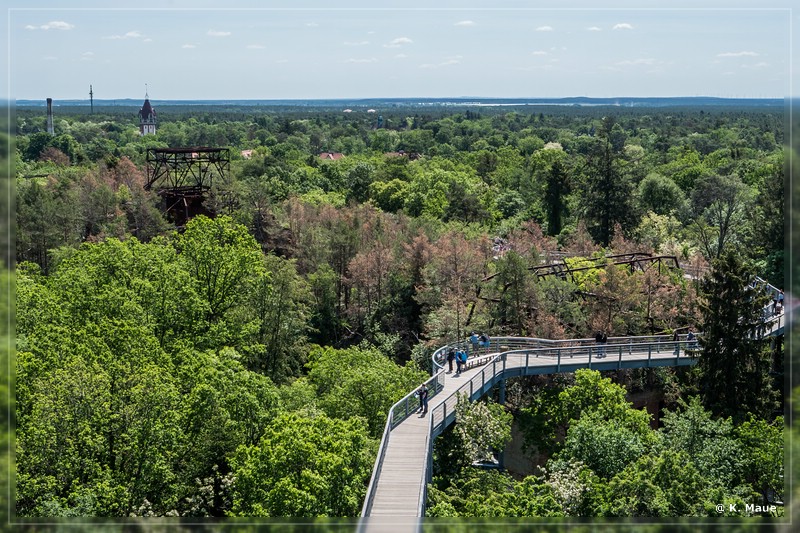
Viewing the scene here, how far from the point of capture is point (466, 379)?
2798cm

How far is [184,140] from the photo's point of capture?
155500 mm

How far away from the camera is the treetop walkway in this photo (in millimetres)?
18812

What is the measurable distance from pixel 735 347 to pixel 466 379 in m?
9.83

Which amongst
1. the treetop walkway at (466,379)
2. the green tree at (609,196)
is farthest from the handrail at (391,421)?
the green tree at (609,196)

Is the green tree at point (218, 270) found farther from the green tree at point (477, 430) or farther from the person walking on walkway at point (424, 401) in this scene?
the green tree at point (477, 430)

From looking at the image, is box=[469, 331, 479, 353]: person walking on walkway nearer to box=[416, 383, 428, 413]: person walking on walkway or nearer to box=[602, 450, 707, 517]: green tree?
box=[416, 383, 428, 413]: person walking on walkway

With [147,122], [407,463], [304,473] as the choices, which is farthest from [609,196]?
[147,122]

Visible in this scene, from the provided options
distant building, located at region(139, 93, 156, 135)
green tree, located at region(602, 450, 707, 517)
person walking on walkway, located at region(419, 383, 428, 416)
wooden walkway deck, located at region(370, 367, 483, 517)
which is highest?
distant building, located at region(139, 93, 156, 135)

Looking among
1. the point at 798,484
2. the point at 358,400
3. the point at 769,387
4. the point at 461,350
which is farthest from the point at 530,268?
the point at 798,484

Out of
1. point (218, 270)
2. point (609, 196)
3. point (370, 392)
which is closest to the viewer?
point (370, 392)

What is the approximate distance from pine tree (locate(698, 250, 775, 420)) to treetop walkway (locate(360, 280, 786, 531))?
1102 mm

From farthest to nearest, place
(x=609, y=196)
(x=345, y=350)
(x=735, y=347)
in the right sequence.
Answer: (x=609, y=196)
(x=345, y=350)
(x=735, y=347)

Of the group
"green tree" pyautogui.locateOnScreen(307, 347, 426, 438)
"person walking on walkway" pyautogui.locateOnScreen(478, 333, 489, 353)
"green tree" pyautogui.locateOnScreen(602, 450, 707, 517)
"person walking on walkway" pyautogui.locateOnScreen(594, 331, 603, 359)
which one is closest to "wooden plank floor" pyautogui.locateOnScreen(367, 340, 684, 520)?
"green tree" pyautogui.locateOnScreen(307, 347, 426, 438)

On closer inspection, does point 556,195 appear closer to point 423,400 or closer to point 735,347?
point 735,347
